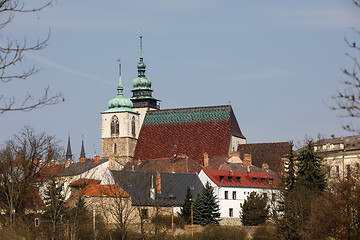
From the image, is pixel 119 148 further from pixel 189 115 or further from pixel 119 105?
pixel 189 115

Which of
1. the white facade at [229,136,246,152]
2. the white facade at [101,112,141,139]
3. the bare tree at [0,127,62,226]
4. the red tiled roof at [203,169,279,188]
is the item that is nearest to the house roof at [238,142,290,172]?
the white facade at [229,136,246,152]

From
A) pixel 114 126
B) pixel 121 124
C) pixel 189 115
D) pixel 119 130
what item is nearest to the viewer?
pixel 189 115

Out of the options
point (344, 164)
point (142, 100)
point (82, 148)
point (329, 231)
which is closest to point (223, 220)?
point (344, 164)

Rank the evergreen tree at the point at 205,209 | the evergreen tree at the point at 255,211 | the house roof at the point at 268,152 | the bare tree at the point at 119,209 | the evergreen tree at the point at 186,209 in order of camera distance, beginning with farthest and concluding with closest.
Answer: the house roof at the point at 268,152 → the evergreen tree at the point at 255,211 → the evergreen tree at the point at 205,209 → the evergreen tree at the point at 186,209 → the bare tree at the point at 119,209

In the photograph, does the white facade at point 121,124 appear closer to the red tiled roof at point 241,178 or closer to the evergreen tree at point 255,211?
the red tiled roof at point 241,178

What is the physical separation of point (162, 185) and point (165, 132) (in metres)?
52.9

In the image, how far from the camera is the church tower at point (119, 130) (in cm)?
12350

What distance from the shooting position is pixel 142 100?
136 m

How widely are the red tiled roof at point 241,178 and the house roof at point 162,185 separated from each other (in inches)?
68.4

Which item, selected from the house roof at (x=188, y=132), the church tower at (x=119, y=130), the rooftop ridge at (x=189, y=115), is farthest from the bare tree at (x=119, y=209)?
the church tower at (x=119, y=130)

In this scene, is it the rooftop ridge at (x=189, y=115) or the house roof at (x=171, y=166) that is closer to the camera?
the house roof at (x=171, y=166)

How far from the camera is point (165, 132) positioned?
121562mm

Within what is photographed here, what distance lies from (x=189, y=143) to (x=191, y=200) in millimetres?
52738

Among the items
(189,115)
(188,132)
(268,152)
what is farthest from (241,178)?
(189,115)
